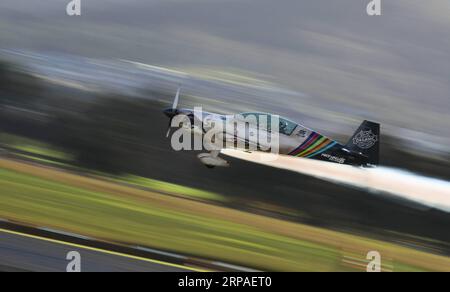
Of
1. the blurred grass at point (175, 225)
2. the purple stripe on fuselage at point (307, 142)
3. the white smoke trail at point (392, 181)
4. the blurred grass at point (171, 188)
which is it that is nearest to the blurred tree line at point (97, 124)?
the blurred grass at point (171, 188)

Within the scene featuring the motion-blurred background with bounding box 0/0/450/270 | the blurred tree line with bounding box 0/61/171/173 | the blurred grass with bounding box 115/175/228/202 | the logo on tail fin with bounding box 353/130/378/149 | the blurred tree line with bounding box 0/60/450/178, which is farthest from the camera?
the blurred tree line with bounding box 0/61/171/173

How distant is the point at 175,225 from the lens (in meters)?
13.3

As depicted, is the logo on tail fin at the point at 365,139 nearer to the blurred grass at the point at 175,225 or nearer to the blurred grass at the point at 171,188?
the blurred grass at the point at 175,225

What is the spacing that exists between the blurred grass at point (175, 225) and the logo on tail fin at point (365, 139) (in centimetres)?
286

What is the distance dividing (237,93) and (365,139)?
15.9 ft

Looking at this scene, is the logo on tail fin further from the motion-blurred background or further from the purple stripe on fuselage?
the motion-blurred background

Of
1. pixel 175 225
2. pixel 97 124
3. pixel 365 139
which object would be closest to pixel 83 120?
pixel 97 124

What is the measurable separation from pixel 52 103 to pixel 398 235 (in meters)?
11.2

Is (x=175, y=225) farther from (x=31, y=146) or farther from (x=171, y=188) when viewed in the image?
(x=31, y=146)

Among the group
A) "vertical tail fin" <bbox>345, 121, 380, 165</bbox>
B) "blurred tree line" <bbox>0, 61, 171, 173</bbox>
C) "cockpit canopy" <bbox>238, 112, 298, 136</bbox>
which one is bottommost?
"vertical tail fin" <bbox>345, 121, 380, 165</bbox>

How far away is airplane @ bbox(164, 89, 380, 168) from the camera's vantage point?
11.8 metres

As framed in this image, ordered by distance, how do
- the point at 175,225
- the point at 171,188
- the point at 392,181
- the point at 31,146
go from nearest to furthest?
the point at 175,225 → the point at 392,181 → the point at 171,188 → the point at 31,146

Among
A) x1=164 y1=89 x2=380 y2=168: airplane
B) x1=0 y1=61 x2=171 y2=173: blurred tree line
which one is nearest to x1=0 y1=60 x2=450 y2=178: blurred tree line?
x1=0 y1=61 x2=171 y2=173: blurred tree line

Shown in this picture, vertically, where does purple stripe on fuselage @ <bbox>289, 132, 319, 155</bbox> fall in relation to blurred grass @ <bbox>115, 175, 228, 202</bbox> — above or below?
below
